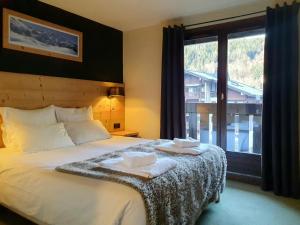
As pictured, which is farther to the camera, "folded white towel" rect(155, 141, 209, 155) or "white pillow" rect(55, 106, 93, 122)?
"white pillow" rect(55, 106, 93, 122)

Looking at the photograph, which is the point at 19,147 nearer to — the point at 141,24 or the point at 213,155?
the point at 213,155

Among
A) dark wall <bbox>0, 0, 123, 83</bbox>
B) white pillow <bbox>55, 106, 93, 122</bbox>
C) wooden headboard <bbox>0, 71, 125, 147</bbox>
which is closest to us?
wooden headboard <bbox>0, 71, 125, 147</bbox>

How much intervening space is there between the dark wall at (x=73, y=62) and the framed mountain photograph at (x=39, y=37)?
69 millimetres

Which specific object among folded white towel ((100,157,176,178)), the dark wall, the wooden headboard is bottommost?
folded white towel ((100,157,176,178))

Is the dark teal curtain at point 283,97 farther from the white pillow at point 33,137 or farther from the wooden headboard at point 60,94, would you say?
the white pillow at point 33,137

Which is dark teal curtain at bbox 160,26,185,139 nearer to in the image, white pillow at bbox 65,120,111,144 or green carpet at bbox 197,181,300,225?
white pillow at bbox 65,120,111,144

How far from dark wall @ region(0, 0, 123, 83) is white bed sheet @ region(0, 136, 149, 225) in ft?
4.05

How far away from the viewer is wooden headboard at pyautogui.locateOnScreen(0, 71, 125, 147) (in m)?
2.87

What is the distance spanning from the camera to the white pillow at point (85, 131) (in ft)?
9.94

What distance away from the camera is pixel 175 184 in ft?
5.67

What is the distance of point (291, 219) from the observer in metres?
2.37

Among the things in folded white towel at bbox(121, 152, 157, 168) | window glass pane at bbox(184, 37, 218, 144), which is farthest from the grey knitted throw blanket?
window glass pane at bbox(184, 37, 218, 144)

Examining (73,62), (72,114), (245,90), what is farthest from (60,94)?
(245,90)

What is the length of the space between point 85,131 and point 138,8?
1.88 metres
